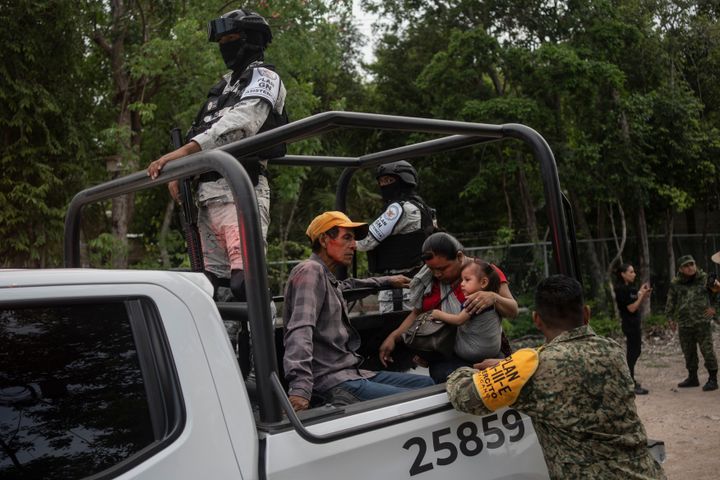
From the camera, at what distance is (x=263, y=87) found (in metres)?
3.55

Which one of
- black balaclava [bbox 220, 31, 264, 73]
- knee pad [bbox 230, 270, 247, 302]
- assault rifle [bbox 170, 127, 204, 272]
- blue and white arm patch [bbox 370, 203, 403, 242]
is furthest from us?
blue and white arm patch [bbox 370, 203, 403, 242]

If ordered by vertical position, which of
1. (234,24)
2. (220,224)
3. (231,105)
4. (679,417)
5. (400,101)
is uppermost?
(400,101)

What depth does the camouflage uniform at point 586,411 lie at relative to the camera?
2611 mm

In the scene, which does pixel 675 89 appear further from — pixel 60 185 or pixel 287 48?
pixel 60 185

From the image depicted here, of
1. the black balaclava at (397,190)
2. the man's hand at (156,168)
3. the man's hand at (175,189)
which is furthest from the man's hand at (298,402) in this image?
the black balaclava at (397,190)

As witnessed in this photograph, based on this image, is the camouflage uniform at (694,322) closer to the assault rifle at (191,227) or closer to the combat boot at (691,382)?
the combat boot at (691,382)

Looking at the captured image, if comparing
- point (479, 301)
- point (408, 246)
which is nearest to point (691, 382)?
point (408, 246)

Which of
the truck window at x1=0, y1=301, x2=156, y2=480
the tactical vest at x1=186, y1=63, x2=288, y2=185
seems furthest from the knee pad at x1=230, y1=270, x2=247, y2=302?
the truck window at x1=0, y1=301, x2=156, y2=480

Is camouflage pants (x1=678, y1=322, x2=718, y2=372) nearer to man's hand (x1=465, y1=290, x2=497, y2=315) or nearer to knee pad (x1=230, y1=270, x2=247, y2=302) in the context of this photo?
man's hand (x1=465, y1=290, x2=497, y2=315)

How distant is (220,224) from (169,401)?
1.68 meters

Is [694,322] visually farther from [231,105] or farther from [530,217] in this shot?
[231,105]

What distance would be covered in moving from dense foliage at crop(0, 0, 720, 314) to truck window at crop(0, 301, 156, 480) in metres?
8.29

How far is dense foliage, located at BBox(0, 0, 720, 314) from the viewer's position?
998cm

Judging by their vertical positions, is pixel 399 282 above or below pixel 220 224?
below
